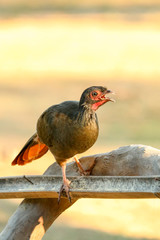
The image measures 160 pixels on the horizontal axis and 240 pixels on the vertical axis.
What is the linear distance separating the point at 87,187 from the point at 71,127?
14.6 inches

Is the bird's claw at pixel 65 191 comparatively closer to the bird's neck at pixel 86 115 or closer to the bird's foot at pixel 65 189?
the bird's foot at pixel 65 189

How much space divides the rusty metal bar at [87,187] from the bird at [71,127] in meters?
0.06

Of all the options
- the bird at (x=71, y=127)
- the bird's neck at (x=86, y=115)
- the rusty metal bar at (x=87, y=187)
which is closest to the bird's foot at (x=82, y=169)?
the bird at (x=71, y=127)

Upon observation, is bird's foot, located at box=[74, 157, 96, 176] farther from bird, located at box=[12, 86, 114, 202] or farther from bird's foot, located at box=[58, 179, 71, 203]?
bird's foot, located at box=[58, 179, 71, 203]

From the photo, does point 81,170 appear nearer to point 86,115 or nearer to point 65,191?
point 65,191

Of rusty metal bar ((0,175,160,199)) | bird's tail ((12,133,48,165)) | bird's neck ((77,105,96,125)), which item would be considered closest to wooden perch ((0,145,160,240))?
rusty metal bar ((0,175,160,199))

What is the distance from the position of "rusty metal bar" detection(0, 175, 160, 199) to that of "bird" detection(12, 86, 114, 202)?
6 centimetres

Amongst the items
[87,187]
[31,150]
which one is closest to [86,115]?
[87,187]

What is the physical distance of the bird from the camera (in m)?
3.50

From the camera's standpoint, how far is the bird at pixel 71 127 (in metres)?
3.50

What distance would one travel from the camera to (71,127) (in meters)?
3.62

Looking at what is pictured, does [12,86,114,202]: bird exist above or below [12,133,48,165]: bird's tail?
above

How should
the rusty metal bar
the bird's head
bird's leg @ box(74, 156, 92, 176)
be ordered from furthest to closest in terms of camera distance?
1. bird's leg @ box(74, 156, 92, 176)
2. the bird's head
3. the rusty metal bar

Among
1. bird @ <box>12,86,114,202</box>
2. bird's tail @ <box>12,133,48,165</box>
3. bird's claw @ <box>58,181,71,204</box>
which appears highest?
bird @ <box>12,86,114,202</box>
